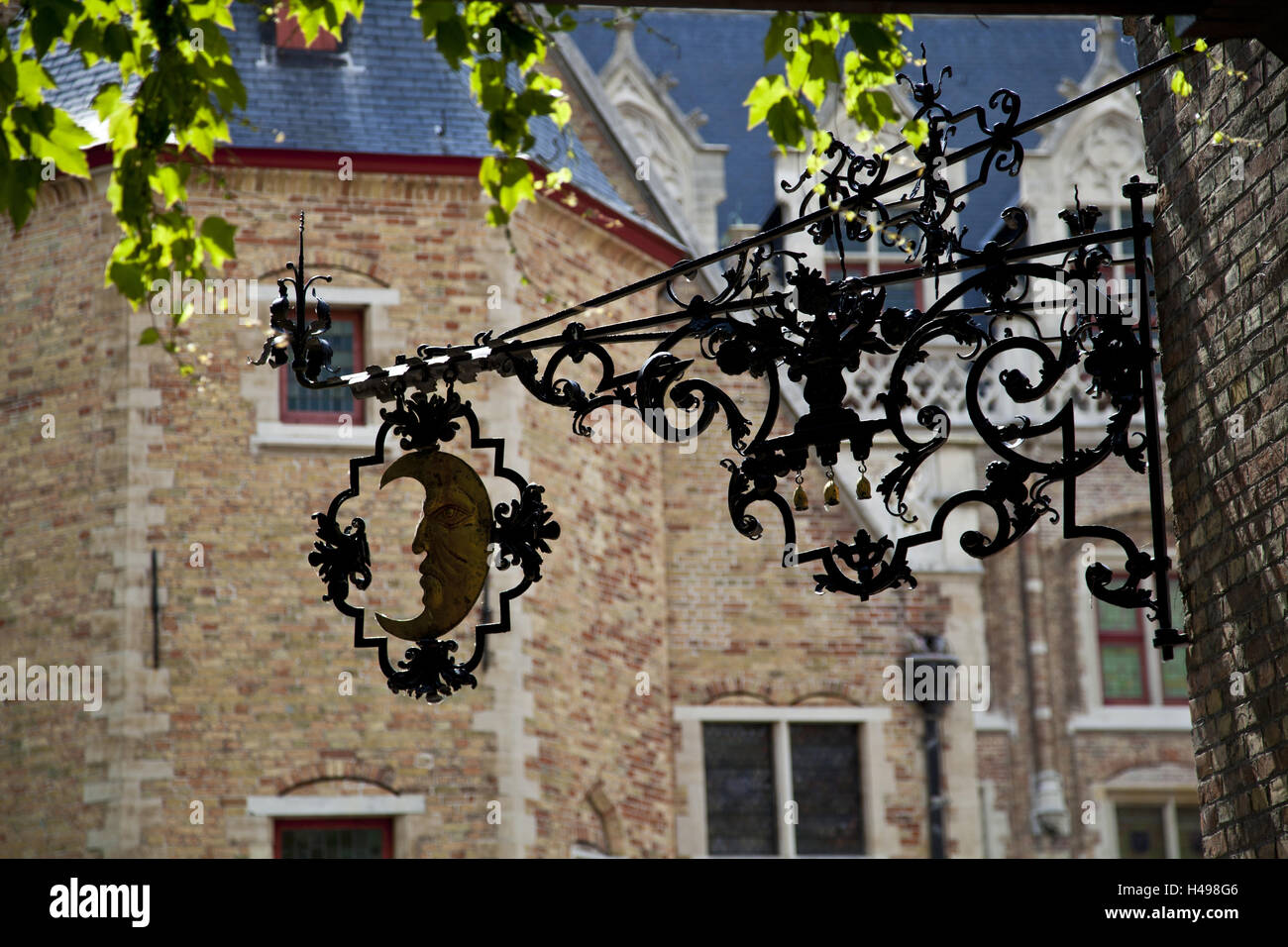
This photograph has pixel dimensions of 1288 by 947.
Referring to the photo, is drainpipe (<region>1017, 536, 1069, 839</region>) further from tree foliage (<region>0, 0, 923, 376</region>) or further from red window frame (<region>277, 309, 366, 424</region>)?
tree foliage (<region>0, 0, 923, 376</region>)

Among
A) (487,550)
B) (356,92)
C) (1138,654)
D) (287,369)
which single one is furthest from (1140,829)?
(487,550)

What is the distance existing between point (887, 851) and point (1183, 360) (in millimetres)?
9983

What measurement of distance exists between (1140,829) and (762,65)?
10370 mm

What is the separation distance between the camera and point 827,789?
15.1 meters

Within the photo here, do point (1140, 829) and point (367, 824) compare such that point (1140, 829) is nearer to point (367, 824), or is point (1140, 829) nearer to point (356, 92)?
point (367, 824)

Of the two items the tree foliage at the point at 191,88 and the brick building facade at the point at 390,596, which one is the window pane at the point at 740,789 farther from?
the tree foliage at the point at 191,88

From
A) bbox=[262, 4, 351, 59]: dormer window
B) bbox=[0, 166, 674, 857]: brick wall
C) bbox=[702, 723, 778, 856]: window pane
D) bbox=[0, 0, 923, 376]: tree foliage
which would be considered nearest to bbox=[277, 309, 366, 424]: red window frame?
bbox=[0, 166, 674, 857]: brick wall

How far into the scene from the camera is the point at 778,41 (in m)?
5.84

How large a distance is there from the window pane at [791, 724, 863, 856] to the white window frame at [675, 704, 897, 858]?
68mm

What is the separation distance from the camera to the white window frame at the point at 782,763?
580 inches

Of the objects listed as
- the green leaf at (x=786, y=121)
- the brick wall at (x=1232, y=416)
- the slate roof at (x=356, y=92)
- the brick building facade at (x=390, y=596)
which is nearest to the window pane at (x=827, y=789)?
the brick building facade at (x=390, y=596)

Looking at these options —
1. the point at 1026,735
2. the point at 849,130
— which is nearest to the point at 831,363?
the point at 849,130

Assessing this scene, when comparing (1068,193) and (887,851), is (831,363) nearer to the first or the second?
(887,851)
